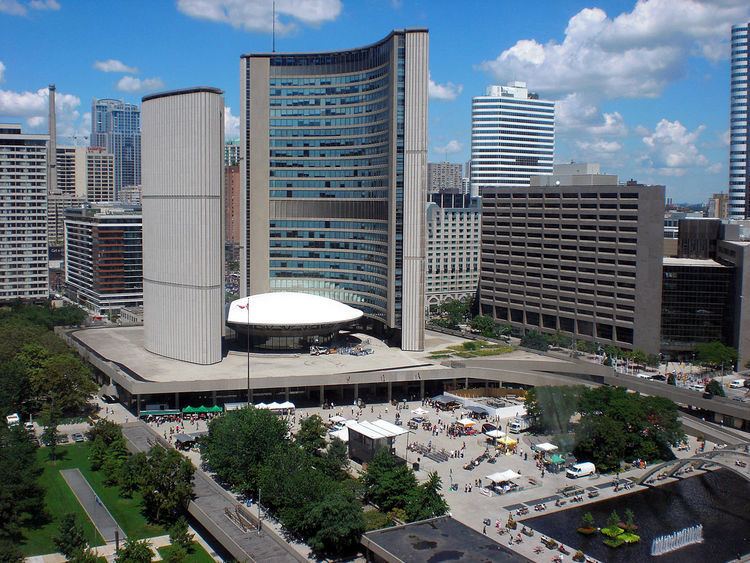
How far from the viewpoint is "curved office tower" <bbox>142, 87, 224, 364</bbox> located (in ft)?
276

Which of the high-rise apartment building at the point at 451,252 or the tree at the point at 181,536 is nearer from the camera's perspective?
the tree at the point at 181,536

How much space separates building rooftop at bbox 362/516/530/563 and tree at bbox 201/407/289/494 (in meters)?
13.1

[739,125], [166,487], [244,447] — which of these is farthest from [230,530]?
[739,125]

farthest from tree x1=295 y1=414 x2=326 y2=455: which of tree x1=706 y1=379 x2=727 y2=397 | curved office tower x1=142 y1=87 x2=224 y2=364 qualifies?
tree x1=706 y1=379 x2=727 y2=397

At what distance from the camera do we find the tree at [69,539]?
46.9 meters

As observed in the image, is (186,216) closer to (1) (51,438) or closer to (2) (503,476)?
(1) (51,438)

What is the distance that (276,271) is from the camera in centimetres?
11331

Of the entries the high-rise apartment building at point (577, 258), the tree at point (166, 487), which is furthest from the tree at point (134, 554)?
the high-rise apartment building at point (577, 258)

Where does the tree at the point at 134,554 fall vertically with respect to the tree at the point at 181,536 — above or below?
above

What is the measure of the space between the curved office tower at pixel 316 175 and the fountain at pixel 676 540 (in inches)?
2101

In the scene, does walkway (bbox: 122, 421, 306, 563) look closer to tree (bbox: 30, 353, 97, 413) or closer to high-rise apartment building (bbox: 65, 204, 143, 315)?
tree (bbox: 30, 353, 97, 413)

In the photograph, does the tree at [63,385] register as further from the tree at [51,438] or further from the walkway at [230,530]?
the walkway at [230,530]

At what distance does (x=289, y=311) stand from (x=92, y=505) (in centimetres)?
4045

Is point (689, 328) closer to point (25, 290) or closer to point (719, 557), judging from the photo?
point (719, 557)
